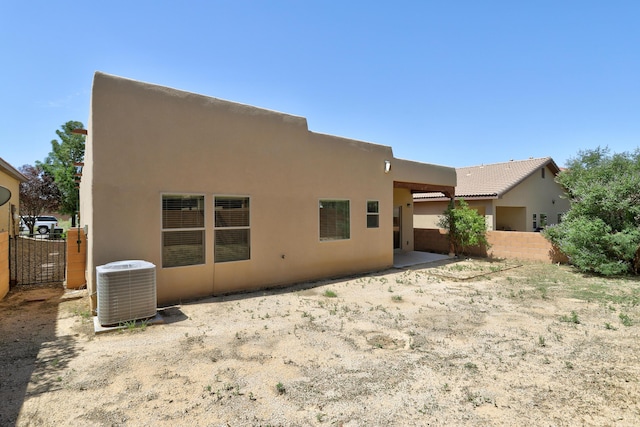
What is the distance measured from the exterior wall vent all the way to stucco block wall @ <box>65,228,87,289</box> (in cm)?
339

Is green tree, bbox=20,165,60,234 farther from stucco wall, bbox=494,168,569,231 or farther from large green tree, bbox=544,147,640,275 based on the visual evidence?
large green tree, bbox=544,147,640,275

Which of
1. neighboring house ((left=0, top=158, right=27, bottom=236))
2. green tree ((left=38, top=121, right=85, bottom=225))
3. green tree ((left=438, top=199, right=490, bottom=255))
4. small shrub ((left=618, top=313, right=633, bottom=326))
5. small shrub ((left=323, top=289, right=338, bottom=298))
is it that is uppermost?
green tree ((left=38, top=121, right=85, bottom=225))

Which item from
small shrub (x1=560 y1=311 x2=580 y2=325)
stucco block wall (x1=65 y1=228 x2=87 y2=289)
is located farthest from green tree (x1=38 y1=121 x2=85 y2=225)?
small shrub (x1=560 y1=311 x2=580 y2=325)

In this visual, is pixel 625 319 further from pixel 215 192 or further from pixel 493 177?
pixel 493 177

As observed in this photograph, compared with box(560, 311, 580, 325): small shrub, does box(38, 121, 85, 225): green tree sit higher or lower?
higher

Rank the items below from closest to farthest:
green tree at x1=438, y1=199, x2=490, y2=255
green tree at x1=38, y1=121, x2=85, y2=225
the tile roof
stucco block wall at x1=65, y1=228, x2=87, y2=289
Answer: stucco block wall at x1=65, y1=228, x2=87, y2=289, green tree at x1=438, y1=199, x2=490, y2=255, the tile roof, green tree at x1=38, y1=121, x2=85, y2=225

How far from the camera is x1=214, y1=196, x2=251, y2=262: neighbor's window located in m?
7.32

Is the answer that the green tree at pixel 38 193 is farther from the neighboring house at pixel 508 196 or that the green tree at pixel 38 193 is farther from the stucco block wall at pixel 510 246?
the stucco block wall at pixel 510 246

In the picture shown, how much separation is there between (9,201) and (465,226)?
21.4 meters

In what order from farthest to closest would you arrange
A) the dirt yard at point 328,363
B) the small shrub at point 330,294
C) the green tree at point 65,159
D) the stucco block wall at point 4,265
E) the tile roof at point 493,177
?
the green tree at point 65,159
the tile roof at point 493,177
the small shrub at point 330,294
the stucco block wall at point 4,265
the dirt yard at point 328,363

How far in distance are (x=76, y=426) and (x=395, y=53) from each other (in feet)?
41.2

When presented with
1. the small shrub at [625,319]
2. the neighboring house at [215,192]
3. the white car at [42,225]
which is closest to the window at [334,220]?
the neighboring house at [215,192]

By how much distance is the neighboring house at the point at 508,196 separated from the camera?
56.2 feet

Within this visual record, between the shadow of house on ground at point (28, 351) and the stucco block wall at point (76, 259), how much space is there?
3.13 feet
